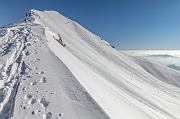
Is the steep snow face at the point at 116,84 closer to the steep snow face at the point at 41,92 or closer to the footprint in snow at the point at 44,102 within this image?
the steep snow face at the point at 41,92

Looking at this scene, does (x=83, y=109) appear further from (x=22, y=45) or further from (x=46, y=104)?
(x=22, y=45)

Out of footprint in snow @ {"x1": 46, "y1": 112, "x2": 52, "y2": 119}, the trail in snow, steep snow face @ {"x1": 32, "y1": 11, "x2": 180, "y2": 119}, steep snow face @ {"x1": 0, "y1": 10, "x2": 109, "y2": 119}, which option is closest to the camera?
footprint in snow @ {"x1": 46, "y1": 112, "x2": 52, "y2": 119}

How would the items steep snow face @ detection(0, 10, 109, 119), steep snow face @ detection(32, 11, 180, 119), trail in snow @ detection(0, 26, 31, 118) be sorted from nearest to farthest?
steep snow face @ detection(0, 10, 109, 119) → trail in snow @ detection(0, 26, 31, 118) → steep snow face @ detection(32, 11, 180, 119)

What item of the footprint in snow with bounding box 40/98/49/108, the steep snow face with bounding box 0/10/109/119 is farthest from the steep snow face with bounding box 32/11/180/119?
the footprint in snow with bounding box 40/98/49/108

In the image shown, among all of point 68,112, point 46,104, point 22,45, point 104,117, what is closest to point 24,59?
point 22,45

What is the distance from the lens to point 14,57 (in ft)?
36.8

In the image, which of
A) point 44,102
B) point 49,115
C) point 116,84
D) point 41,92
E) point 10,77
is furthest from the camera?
point 116,84

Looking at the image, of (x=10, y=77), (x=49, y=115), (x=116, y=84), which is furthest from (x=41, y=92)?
(x=116, y=84)

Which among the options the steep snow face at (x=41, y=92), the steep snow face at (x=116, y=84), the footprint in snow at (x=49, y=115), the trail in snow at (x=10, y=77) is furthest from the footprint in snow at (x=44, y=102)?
the steep snow face at (x=116, y=84)

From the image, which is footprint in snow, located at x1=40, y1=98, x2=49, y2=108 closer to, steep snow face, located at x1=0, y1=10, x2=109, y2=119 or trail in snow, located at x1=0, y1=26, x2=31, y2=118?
steep snow face, located at x1=0, y1=10, x2=109, y2=119

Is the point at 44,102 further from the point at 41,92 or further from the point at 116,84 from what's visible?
the point at 116,84

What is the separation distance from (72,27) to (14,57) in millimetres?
37366

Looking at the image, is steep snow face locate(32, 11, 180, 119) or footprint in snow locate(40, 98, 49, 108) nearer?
footprint in snow locate(40, 98, 49, 108)

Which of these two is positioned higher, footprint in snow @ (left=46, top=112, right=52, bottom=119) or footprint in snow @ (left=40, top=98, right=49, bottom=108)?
footprint in snow @ (left=40, top=98, right=49, bottom=108)
